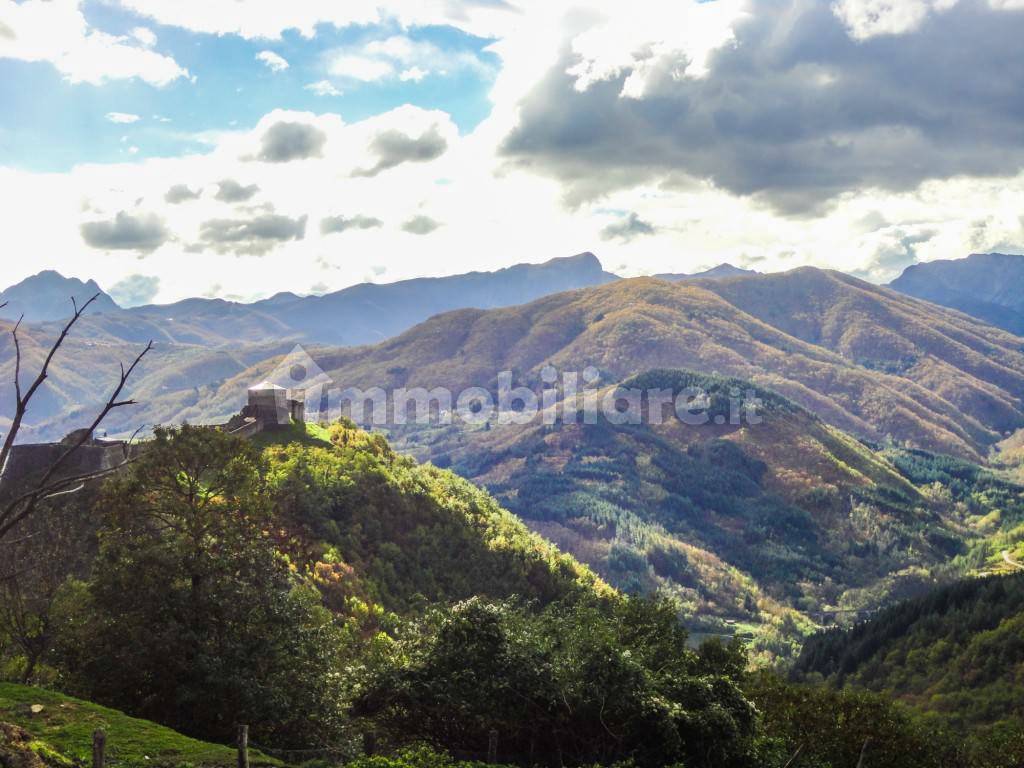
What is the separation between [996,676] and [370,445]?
112 meters

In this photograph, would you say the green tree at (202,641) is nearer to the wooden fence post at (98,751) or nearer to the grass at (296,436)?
the wooden fence post at (98,751)

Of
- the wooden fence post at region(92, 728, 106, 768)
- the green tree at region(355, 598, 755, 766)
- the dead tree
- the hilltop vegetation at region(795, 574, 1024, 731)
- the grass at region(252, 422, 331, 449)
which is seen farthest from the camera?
the hilltop vegetation at region(795, 574, 1024, 731)

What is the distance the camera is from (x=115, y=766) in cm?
2402

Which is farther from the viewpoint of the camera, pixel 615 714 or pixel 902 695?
pixel 902 695

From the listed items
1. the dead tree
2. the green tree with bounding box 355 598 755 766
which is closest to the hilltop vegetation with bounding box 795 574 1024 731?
the green tree with bounding box 355 598 755 766

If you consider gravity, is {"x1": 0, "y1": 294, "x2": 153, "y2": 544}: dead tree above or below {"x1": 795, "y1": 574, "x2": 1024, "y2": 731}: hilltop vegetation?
above

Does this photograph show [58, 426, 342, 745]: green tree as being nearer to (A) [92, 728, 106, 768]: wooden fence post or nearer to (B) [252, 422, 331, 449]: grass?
(A) [92, 728, 106, 768]: wooden fence post

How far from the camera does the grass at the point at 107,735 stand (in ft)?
83.7

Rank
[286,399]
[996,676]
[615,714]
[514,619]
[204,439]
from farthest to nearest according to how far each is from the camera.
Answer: [996,676], [286,399], [204,439], [514,619], [615,714]

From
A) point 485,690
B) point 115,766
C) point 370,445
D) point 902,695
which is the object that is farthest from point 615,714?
point 902,695

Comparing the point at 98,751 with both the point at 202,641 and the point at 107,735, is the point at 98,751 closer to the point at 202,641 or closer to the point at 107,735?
the point at 107,735

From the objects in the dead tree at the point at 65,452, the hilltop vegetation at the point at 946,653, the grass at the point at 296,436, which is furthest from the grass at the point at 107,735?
the hilltop vegetation at the point at 946,653

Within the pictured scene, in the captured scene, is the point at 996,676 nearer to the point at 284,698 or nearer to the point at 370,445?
the point at 370,445

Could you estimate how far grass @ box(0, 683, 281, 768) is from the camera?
25.5m
